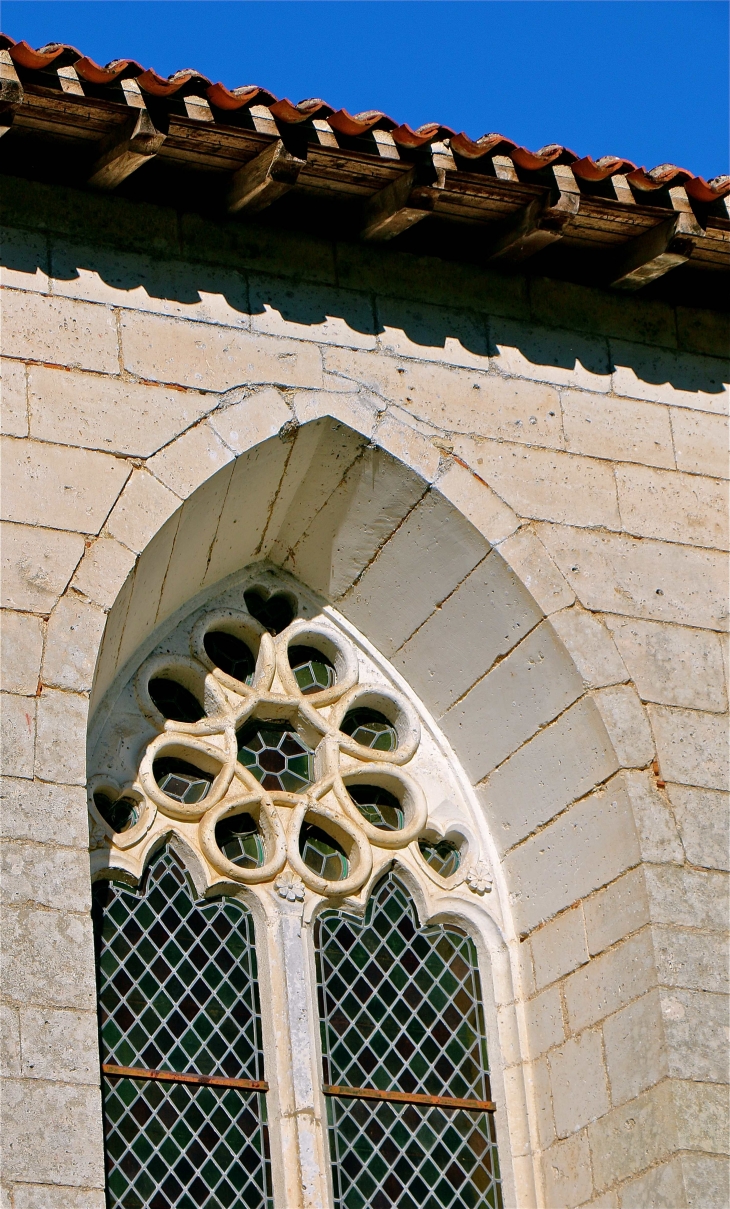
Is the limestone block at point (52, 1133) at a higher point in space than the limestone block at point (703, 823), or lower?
lower

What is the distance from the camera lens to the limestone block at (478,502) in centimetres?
652

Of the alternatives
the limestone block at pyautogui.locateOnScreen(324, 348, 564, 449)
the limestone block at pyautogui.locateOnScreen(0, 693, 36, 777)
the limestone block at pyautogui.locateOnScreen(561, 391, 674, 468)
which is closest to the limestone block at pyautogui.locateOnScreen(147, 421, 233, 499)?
the limestone block at pyautogui.locateOnScreen(324, 348, 564, 449)

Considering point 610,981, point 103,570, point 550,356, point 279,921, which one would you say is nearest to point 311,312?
point 550,356

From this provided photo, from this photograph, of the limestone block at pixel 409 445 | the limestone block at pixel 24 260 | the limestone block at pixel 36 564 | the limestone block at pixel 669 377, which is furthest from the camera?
the limestone block at pixel 669 377

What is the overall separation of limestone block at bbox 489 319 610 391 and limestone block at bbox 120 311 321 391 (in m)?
0.69

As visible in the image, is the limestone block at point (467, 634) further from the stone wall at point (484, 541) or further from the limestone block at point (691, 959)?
the limestone block at point (691, 959)

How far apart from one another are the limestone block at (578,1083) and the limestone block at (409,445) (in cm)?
182

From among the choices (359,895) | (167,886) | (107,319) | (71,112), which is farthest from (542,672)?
(71,112)

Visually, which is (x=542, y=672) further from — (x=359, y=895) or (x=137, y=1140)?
(x=137, y=1140)

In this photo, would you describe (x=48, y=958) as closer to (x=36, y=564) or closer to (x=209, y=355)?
(x=36, y=564)

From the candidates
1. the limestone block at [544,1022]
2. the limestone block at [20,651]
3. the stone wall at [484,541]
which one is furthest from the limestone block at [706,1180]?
the limestone block at [20,651]

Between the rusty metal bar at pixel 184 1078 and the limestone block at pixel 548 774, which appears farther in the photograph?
the limestone block at pixel 548 774

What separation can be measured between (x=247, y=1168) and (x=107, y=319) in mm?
2562

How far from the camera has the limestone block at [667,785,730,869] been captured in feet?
20.4
